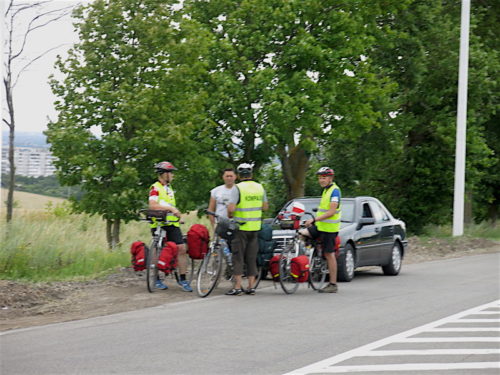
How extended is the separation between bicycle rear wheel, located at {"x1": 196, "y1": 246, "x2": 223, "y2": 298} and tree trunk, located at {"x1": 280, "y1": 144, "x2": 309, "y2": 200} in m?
19.4

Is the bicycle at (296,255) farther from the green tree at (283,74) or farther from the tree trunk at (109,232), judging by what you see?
the green tree at (283,74)

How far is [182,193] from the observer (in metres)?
23.2

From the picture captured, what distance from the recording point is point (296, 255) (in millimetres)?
13555

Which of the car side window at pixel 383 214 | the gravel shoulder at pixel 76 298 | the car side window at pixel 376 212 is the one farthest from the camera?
the car side window at pixel 383 214

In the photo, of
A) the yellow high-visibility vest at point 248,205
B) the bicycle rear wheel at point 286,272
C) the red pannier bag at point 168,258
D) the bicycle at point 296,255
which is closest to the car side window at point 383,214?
the bicycle at point 296,255

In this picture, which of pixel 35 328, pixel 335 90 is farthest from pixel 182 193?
pixel 35 328

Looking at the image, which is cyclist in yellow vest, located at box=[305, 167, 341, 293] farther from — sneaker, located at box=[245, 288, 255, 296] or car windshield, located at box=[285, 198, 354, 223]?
car windshield, located at box=[285, 198, 354, 223]

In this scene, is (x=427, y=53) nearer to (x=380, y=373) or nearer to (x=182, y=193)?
(x=182, y=193)

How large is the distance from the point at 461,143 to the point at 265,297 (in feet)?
56.4

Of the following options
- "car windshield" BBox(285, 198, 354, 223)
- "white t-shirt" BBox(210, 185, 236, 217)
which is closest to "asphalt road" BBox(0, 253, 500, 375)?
"white t-shirt" BBox(210, 185, 236, 217)

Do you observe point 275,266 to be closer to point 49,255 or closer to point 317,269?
point 317,269

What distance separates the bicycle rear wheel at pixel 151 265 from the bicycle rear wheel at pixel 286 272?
6.33 ft

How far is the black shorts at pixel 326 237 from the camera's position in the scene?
537 inches

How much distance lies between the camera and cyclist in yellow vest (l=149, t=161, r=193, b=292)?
43.0 feet
